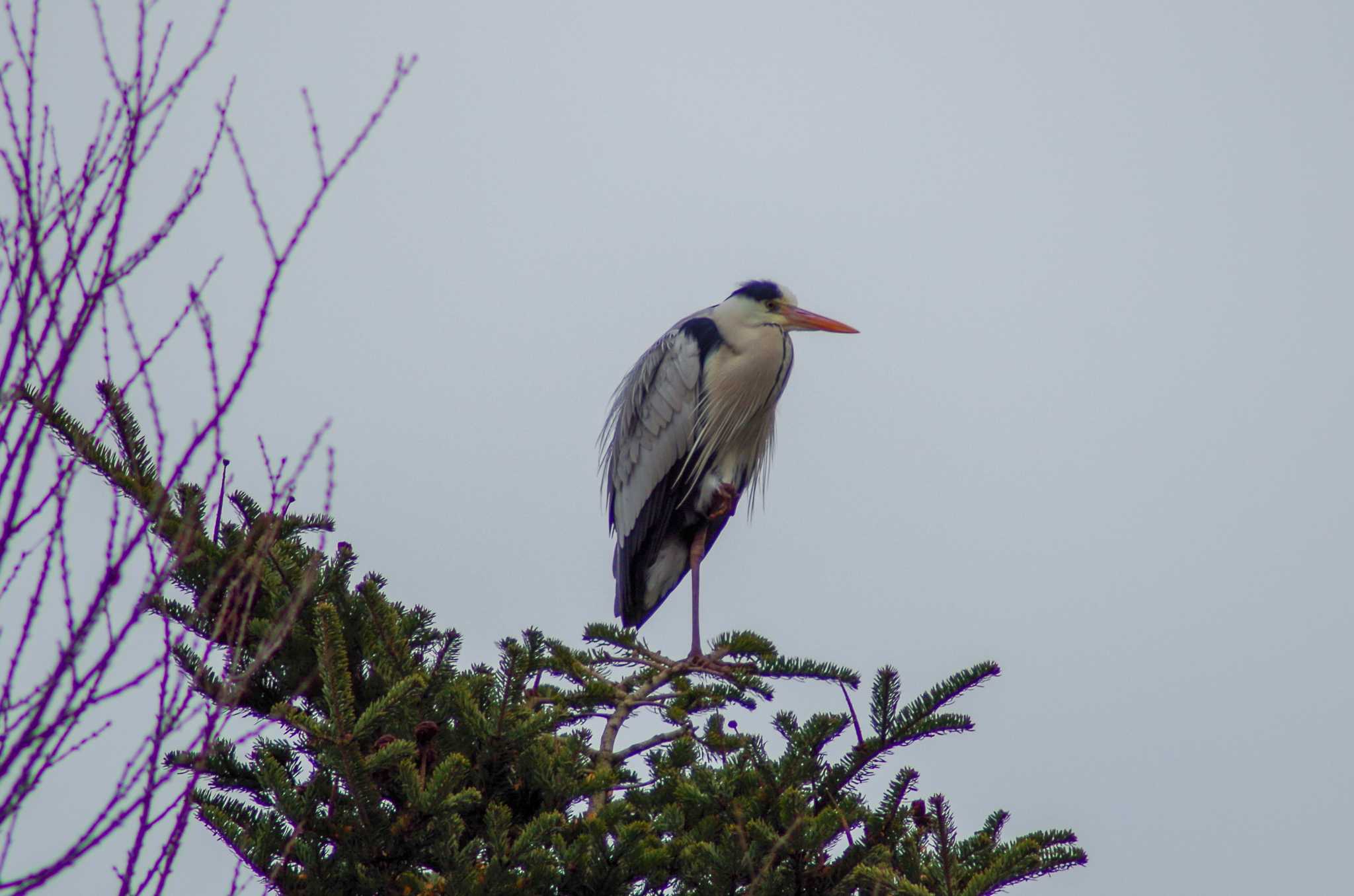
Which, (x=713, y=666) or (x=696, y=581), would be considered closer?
(x=713, y=666)

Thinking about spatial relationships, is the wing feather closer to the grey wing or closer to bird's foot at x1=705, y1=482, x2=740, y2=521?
the grey wing

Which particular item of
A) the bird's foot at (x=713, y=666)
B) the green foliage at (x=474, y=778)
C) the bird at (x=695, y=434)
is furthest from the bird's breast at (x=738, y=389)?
the green foliage at (x=474, y=778)

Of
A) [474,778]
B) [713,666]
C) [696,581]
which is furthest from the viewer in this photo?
[696,581]

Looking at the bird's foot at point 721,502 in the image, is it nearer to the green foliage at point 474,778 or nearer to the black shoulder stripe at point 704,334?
the black shoulder stripe at point 704,334

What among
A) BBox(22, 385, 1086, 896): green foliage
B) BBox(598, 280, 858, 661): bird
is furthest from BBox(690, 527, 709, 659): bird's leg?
BBox(22, 385, 1086, 896): green foliage

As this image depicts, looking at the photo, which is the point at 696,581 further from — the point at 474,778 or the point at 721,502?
the point at 474,778

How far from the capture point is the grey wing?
23.2 feet

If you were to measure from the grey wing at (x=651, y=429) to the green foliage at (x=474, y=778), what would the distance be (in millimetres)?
3297

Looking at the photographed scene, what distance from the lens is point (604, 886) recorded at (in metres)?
3.00

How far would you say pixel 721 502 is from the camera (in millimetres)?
6824

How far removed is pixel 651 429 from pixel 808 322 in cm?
102

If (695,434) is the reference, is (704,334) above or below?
above

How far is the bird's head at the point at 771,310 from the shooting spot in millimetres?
7113

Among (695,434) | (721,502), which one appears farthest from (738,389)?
(721,502)
